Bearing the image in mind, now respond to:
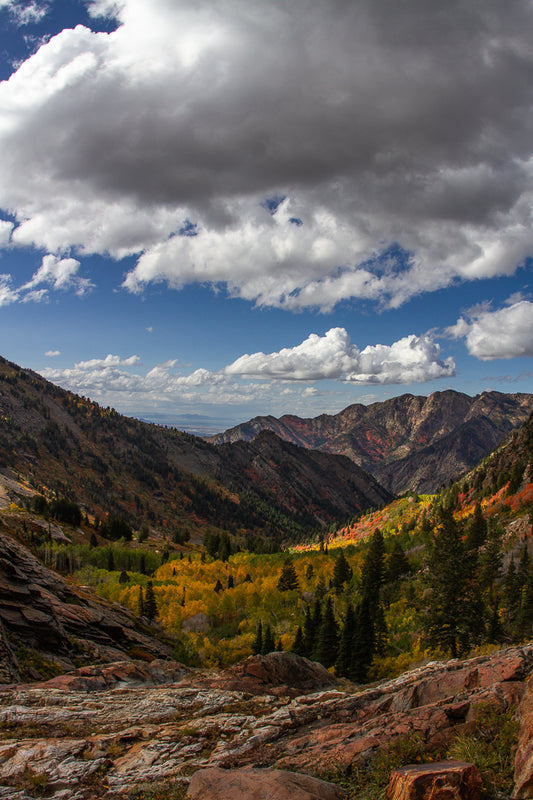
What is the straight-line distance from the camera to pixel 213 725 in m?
20.9

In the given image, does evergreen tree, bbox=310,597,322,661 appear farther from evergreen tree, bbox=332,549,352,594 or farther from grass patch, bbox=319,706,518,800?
grass patch, bbox=319,706,518,800

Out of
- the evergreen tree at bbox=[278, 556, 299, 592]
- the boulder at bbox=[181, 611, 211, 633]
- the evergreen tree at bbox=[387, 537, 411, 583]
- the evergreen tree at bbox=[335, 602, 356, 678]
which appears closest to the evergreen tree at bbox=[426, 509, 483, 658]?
the evergreen tree at bbox=[335, 602, 356, 678]

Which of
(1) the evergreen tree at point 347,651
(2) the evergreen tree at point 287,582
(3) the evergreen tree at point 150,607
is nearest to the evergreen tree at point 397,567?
(2) the evergreen tree at point 287,582

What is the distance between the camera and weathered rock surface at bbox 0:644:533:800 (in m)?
14.9

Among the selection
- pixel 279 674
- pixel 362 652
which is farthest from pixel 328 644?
pixel 279 674

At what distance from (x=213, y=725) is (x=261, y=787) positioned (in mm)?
10336

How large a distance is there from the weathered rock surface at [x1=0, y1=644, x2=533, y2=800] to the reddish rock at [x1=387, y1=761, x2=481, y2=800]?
3624 mm

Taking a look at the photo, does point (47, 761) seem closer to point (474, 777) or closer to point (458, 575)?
point (474, 777)

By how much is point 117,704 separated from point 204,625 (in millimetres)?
59207

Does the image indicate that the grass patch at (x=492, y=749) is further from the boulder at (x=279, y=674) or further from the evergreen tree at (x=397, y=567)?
the evergreen tree at (x=397, y=567)

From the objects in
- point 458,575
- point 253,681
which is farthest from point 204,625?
point 458,575

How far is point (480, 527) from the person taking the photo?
86.2 m

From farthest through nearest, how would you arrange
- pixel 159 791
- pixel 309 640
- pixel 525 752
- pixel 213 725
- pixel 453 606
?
1. pixel 309 640
2. pixel 453 606
3. pixel 213 725
4. pixel 159 791
5. pixel 525 752

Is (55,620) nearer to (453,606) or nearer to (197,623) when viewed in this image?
(453,606)
